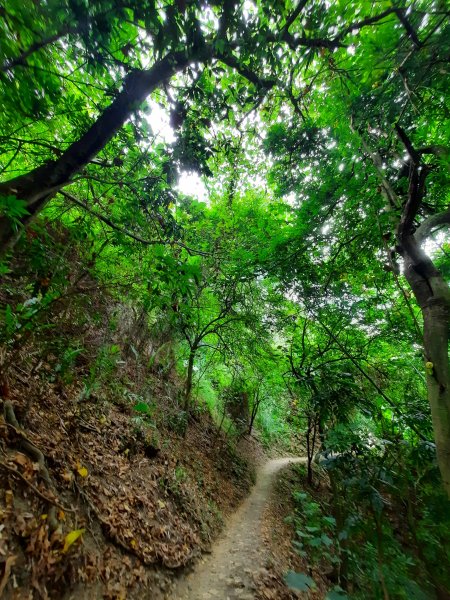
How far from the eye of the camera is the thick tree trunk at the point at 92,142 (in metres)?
2.29

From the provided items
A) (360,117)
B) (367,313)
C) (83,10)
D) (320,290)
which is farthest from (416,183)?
(367,313)

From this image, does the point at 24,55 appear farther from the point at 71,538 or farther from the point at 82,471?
the point at 82,471

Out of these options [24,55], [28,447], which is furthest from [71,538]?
[24,55]

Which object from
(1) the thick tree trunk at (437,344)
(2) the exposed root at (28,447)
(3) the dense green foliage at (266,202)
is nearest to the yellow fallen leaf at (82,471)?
(2) the exposed root at (28,447)

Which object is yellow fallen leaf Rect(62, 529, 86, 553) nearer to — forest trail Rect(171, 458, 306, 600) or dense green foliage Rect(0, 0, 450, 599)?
dense green foliage Rect(0, 0, 450, 599)

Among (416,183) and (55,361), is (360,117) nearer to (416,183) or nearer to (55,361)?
(416,183)

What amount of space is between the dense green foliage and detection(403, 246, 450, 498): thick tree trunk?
0.06ft

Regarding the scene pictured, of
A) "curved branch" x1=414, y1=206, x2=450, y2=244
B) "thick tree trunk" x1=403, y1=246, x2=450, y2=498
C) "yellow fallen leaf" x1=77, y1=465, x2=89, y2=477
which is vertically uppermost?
"curved branch" x1=414, y1=206, x2=450, y2=244

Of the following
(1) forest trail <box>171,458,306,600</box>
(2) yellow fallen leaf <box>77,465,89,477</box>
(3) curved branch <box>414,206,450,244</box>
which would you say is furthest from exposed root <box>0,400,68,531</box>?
(3) curved branch <box>414,206,450,244</box>

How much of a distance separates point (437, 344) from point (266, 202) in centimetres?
600

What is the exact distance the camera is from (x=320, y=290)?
5.74 meters

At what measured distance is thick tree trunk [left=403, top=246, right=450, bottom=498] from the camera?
7.52 feet

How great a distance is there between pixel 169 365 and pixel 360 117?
6.80 m

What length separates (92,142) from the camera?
2432mm
